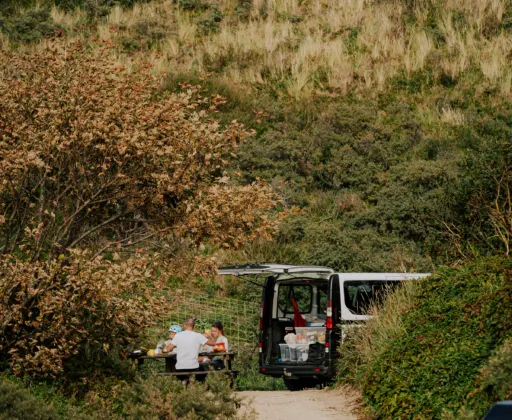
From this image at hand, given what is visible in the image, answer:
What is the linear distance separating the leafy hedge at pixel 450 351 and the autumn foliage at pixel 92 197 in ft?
6.85

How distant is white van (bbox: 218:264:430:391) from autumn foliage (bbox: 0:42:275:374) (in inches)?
92.2

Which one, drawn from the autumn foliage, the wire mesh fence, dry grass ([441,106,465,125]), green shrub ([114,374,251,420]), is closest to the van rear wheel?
the wire mesh fence

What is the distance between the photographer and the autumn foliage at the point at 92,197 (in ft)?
30.2

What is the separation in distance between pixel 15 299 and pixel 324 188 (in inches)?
631

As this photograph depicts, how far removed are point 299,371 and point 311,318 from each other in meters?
1.54

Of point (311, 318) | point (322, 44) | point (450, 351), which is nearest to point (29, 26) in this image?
point (322, 44)

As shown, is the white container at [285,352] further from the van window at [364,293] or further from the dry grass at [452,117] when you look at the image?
the dry grass at [452,117]

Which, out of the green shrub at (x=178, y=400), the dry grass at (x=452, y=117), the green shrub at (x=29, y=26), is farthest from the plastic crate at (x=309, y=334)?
the green shrub at (x=29, y=26)

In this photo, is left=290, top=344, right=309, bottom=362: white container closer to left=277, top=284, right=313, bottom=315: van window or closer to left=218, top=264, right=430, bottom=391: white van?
left=218, top=264, right=430, bottom=391: white van

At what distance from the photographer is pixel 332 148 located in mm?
25844

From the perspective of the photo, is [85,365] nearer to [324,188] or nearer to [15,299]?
[15,299]

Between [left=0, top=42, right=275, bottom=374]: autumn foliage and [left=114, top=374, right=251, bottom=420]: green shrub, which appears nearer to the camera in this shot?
[left=114, top=374, right=251, bottom=420]: green shrub

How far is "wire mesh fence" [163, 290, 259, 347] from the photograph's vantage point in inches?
712

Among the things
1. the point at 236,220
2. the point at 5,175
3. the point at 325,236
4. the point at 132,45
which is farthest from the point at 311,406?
the point at 132,45
